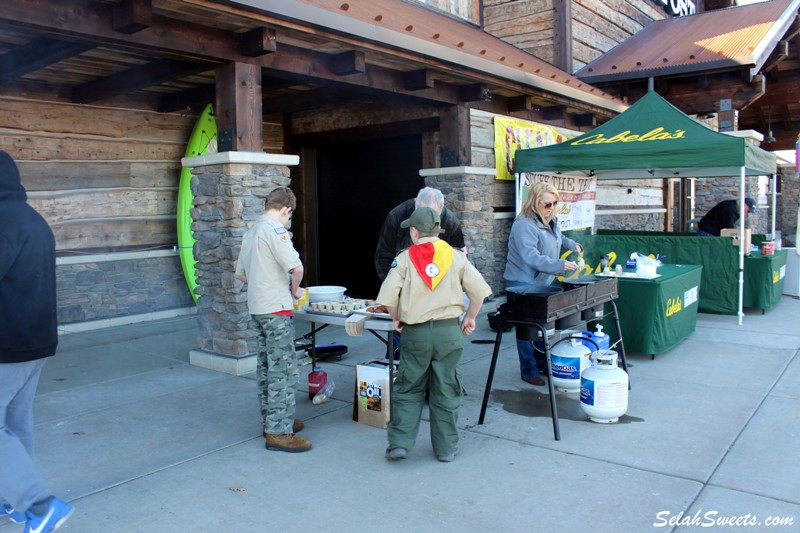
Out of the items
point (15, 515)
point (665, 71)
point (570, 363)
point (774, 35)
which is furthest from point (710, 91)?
point (15, 515)

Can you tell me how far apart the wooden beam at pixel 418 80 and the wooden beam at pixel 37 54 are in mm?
3238

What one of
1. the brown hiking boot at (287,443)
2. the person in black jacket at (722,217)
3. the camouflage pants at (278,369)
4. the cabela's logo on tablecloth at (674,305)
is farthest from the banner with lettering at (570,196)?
the brown hiking boot at (287,443)

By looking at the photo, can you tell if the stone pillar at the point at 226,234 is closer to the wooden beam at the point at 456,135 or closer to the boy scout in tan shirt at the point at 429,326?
the boy scout in tan shirt at the point at 429,326

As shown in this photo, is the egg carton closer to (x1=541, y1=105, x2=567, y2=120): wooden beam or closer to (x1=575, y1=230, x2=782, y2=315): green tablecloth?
(x1=575, y1=230, x2=782, y2=315): green tablecloth

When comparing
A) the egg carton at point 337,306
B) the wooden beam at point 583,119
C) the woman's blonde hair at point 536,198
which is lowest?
the egg carton at point 337,306

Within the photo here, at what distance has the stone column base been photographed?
19.3ft

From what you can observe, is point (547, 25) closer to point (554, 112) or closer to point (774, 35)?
point (554, 112)

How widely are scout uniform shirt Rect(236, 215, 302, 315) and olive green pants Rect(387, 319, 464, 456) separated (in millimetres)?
807

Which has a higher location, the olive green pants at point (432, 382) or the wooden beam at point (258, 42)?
the wooden beam at point (258, 42)

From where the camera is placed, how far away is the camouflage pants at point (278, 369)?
13.4 feet

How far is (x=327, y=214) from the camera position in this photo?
34.3ft

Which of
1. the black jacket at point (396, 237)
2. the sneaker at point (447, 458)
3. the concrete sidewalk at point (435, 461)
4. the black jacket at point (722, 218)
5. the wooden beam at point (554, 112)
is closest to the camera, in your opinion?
the concrete sidewalk at point (435, 461)

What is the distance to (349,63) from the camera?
6398mm

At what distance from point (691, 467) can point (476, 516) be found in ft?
4.51
